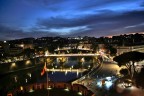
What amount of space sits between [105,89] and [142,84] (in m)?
6.19

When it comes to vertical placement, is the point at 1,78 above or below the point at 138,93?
below

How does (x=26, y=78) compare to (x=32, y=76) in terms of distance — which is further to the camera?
(x=32, y=76)

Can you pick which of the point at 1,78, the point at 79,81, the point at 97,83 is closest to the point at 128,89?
the point at 97,83

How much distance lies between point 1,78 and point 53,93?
48.7m

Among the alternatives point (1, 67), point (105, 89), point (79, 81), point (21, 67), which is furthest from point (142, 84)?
point (21, 67)

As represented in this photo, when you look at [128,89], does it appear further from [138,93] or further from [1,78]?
[1,78]

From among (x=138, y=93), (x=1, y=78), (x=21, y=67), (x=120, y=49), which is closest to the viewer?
(x=138, y=93)

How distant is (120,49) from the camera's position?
116m

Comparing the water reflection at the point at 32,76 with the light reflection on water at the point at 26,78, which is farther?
the water reflection at the point at 32,76

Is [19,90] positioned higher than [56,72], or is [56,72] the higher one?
[19,90]

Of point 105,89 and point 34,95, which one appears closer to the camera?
point 34,95

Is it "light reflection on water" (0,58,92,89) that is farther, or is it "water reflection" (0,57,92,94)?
"water reflection" (0,57,92,94)

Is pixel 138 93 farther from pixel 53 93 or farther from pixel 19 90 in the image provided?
pixel 19 90

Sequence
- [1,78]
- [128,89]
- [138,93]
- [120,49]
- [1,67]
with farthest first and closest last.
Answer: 1. [120,49]
2. [1,67]
3. [1,78]
4. [128,89]
5. [138,93]
